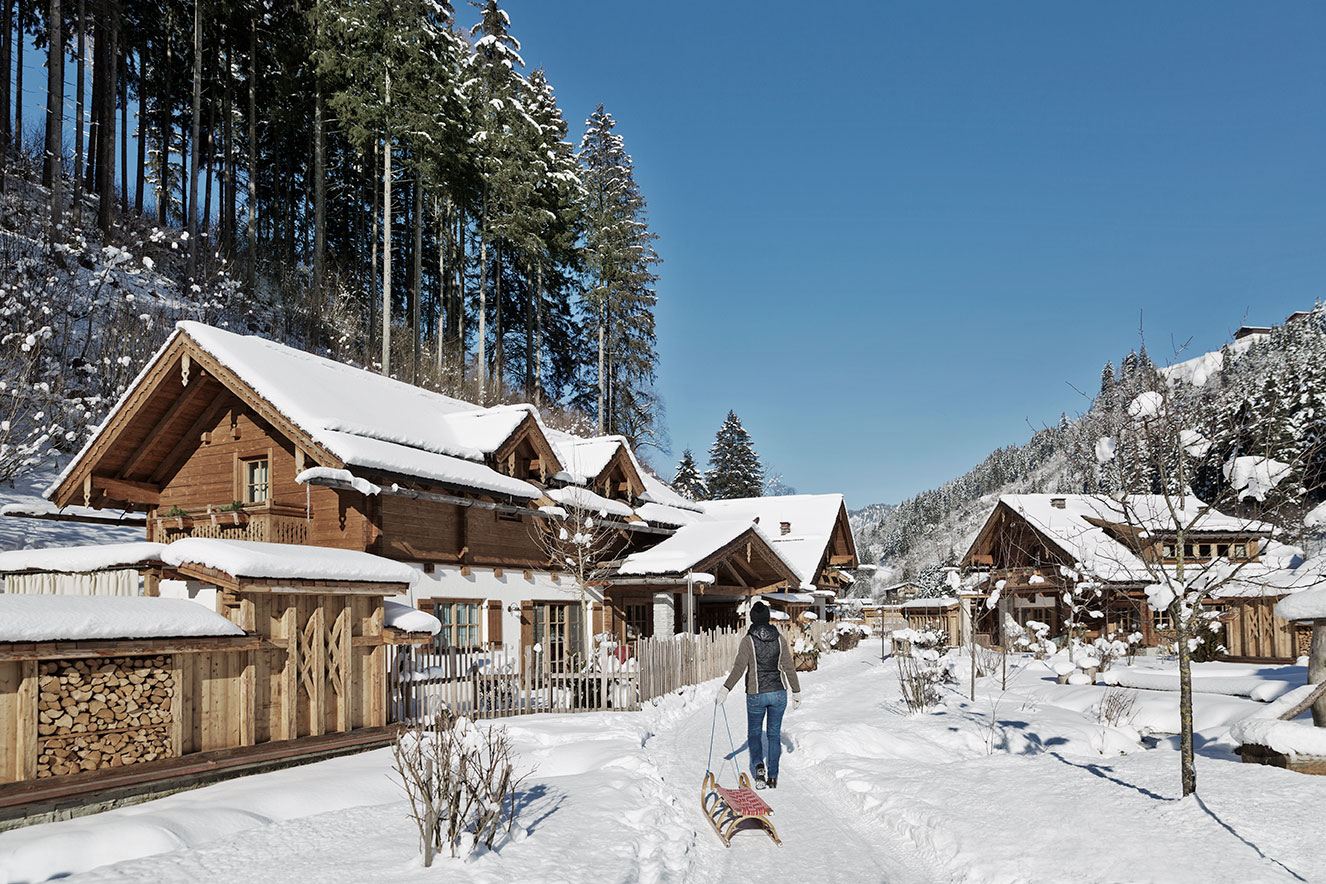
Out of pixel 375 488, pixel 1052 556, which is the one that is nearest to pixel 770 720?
pixel 375 488

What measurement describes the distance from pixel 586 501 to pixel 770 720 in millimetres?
14571

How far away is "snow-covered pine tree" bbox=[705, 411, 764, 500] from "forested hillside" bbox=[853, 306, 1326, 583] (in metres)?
15.0

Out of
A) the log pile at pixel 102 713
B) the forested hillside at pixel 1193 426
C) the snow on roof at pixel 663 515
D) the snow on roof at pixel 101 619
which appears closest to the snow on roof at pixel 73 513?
the snow on roof at pixel 101 619

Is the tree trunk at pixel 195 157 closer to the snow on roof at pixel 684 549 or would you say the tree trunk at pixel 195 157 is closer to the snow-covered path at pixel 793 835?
the snow on roof at pixel 684 549

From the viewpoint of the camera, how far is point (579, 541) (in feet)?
73.7

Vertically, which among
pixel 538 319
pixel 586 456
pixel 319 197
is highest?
pixel 319 197

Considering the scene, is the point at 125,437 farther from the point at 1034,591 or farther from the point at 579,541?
the point at 1034,591

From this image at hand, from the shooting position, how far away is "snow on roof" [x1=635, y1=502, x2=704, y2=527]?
28.6 m

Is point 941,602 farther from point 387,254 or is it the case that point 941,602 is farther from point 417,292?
point 387,254

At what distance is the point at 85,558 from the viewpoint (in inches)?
523

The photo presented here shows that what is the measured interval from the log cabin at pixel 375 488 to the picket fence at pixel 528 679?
2.00 metres

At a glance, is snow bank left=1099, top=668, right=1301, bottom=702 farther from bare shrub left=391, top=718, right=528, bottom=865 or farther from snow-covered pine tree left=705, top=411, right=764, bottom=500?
snow-covered pine tree left=705, top=411, right=764, bottom=500

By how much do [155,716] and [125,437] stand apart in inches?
441

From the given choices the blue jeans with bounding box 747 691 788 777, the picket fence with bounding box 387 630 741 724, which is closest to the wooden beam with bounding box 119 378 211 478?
the picket fence with bounding box 387 630 741 724
